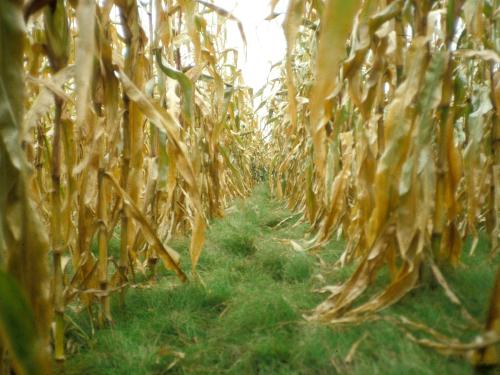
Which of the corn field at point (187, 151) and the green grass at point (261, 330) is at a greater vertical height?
the corn field at point (187, 151)

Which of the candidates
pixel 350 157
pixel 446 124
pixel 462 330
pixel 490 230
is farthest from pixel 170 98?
pixel 490 230

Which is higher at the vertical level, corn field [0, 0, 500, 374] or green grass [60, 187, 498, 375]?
corn field [0, 0, 500, 374]

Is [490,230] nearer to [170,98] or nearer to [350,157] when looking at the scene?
[350,157]

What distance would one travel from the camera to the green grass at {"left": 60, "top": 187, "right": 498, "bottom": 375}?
0.74 metres

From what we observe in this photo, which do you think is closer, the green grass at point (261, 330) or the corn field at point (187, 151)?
the corn field at point (187, 151)

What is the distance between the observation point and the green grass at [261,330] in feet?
2.42

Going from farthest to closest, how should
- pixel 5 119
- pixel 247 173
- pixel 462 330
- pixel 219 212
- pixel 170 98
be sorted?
pixel 247 173 < pixel 219 212 < pixel 170 98 < pixel 462 330 < pixel 5 119

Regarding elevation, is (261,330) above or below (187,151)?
below

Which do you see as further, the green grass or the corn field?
the green grass

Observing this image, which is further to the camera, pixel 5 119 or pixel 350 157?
pixel 350 157

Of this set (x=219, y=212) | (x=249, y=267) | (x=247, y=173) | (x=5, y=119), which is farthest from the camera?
(x=247, y=173)

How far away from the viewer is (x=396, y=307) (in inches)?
35.4

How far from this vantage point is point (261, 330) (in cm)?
94

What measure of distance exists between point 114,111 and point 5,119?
367 mm
